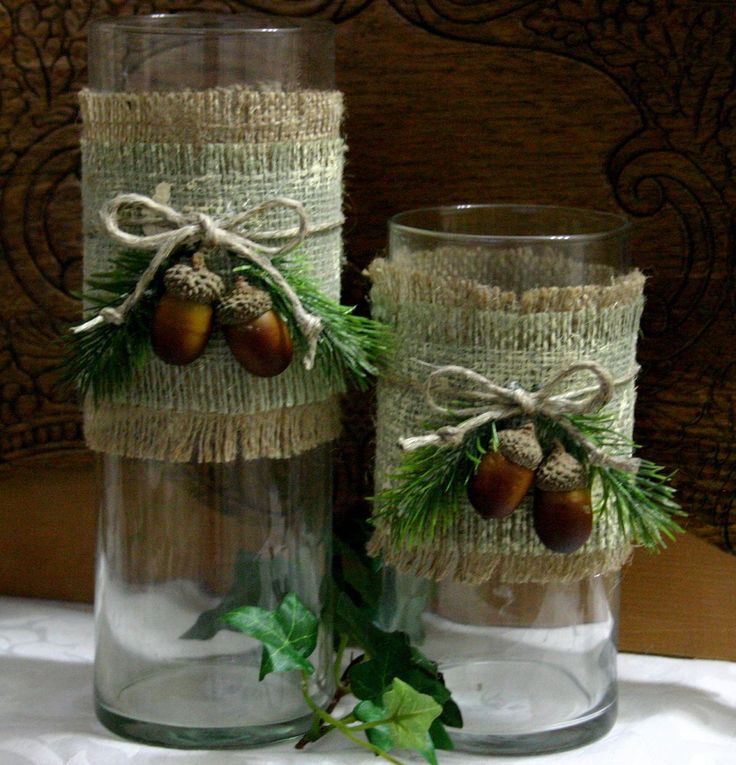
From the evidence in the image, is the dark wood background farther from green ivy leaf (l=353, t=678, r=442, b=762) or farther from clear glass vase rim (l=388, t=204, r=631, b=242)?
green ivy leaf (l=353, t=678, r=442, b=762)

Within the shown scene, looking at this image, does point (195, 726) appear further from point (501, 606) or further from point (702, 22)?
point (702, 22)

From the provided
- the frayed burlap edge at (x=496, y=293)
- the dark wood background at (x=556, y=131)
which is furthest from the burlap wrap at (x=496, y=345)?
the dark wood background at (x=556, y=131)

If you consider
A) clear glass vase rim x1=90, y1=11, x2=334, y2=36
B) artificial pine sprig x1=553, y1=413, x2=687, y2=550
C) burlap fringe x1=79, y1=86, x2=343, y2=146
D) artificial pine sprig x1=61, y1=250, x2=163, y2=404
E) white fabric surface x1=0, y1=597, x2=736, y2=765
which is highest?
clear glass vase rim x1=90, y1=11, x2=334, y2=36

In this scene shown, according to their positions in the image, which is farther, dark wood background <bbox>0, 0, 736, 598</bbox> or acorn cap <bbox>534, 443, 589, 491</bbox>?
dark wood background <bbox>0, 0, 736, 598</bbox>

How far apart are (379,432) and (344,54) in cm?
23

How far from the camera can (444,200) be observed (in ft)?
2.42

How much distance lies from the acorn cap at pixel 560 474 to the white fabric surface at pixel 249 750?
0.16 meters

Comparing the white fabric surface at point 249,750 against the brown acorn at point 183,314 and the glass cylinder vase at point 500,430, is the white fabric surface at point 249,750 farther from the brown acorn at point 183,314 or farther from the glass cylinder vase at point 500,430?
the brown acorn at point 183,314

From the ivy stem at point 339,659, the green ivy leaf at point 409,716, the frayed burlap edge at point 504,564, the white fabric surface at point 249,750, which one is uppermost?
the frayed burlap edge at point 504,564

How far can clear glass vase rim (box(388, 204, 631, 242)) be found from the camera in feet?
1.99

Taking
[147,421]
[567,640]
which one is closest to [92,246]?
[147,421]

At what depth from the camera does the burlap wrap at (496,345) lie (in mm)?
590

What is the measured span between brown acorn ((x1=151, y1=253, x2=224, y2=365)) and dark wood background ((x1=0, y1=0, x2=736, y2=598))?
19 cm

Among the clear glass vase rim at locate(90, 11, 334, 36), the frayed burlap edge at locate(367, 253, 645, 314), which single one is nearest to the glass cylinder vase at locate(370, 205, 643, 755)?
the frayed burlap edge at locate(367, 253, 645, 314)
